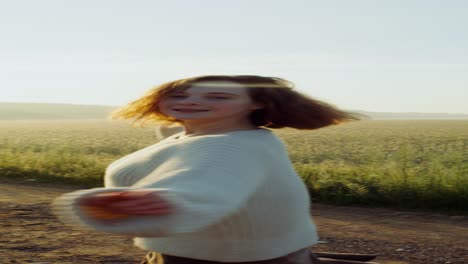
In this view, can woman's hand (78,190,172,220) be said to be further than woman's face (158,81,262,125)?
No

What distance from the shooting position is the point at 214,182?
1830mm

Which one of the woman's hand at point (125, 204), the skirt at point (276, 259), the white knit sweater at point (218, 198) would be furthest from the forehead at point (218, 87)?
the woman's hand at point (125, 204)

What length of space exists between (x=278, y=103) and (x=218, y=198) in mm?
603

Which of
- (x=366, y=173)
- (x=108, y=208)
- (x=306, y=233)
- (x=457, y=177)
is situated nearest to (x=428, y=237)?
(x=457, y=177)

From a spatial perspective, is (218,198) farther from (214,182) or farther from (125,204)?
(125,204)

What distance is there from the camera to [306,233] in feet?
7.36

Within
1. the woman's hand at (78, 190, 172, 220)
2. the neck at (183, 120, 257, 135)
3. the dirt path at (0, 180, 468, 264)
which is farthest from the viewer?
the dirt path at (0, 180, 468, 264)

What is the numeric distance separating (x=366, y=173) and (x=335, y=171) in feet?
1.67

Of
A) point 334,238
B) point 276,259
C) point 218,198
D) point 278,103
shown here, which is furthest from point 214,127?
point 334,238

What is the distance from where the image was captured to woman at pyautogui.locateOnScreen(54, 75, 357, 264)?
1676 millimetres

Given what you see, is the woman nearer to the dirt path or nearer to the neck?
the neck

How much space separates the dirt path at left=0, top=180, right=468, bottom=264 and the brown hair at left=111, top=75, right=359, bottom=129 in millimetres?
3519

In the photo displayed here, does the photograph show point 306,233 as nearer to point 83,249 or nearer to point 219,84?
point 219,84

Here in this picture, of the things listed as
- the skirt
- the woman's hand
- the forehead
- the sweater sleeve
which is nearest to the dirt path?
the skirt
